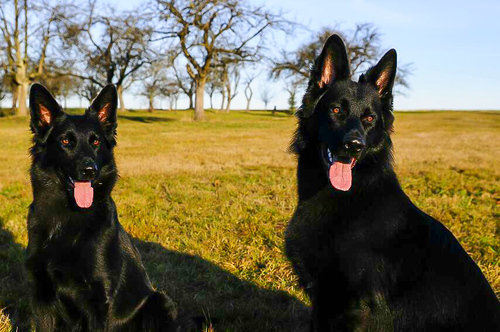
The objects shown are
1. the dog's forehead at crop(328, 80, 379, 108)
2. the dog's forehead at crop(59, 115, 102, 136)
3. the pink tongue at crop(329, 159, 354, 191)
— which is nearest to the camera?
the pink tongue at crop(329, 159, 354, 191)

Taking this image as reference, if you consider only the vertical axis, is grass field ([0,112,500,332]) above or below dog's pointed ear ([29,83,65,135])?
below

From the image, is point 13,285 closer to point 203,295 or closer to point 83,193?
point 83,193

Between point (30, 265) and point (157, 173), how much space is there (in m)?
7.19

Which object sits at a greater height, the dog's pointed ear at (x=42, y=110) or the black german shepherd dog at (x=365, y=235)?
the dog's pointed ear at (x=42, y=110)

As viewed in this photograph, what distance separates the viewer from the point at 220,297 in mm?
4188

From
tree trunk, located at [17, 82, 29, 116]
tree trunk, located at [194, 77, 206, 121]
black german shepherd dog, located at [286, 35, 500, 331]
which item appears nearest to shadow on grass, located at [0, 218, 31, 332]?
black german shepherd dog, located at [286, 35, 500, 331]

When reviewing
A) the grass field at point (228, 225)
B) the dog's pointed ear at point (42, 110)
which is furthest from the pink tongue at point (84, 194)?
the grass field at point (228, 225)

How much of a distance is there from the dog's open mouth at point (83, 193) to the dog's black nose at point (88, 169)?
A: 0.11 m

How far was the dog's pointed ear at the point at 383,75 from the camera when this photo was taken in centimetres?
311

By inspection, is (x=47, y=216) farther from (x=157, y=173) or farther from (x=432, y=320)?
(x=157, y=173)

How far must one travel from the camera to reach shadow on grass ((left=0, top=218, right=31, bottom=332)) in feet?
11.7

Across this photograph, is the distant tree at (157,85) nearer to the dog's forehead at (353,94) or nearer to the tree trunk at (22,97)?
the tree trunk at (22,97)

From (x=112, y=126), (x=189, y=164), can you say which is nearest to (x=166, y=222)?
(x=112, y=126)

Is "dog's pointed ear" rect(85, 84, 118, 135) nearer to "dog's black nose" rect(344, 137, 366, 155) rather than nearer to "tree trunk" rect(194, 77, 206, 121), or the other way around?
"dog's black nose" rect(344, 137, 366, 155)
